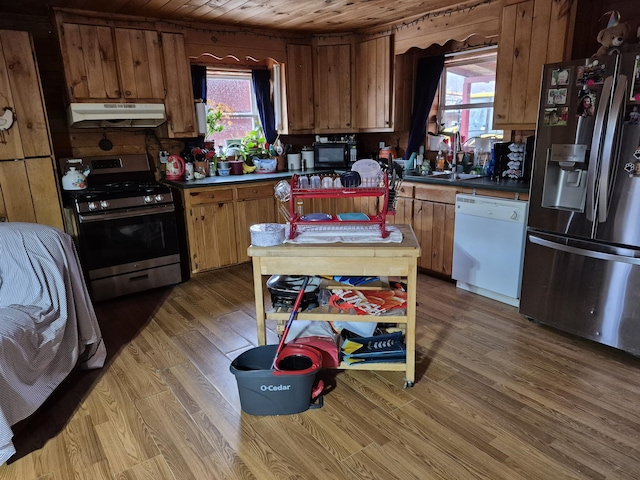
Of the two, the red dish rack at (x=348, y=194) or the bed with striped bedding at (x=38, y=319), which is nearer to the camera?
the bed with striped bedding at (x=38, y=319)

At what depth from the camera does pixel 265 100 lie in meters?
4.69

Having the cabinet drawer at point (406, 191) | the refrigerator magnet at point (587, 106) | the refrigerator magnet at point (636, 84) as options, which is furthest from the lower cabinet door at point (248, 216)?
the refrigerator magnet at point (636, 84)

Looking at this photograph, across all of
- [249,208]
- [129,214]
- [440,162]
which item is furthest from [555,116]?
[129,214]

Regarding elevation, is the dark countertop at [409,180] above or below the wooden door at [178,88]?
below

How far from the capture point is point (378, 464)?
5.74ft

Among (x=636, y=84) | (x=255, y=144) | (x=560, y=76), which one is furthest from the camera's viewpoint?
(x=255, y=144)

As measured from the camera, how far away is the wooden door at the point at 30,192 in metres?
3.10

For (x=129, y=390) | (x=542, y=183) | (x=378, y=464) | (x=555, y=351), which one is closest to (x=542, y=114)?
(x=542, y=183)

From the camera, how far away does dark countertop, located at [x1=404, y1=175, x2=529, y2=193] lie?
3.04 metres

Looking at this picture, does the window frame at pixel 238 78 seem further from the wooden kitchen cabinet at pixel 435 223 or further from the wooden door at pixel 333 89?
the wooden kitchen cabinet at pixel 435 223

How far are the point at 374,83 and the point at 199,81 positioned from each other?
1.75 metres

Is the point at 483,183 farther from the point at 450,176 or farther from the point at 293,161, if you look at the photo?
the point at 293,161

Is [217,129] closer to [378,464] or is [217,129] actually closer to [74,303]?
[74,303]

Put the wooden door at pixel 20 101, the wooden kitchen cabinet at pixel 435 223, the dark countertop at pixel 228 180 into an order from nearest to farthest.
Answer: the wooden door at pixel 20 101, the wooden kitchen cabinet at pixel 435 223, the dark countertop at pixel 228 180
